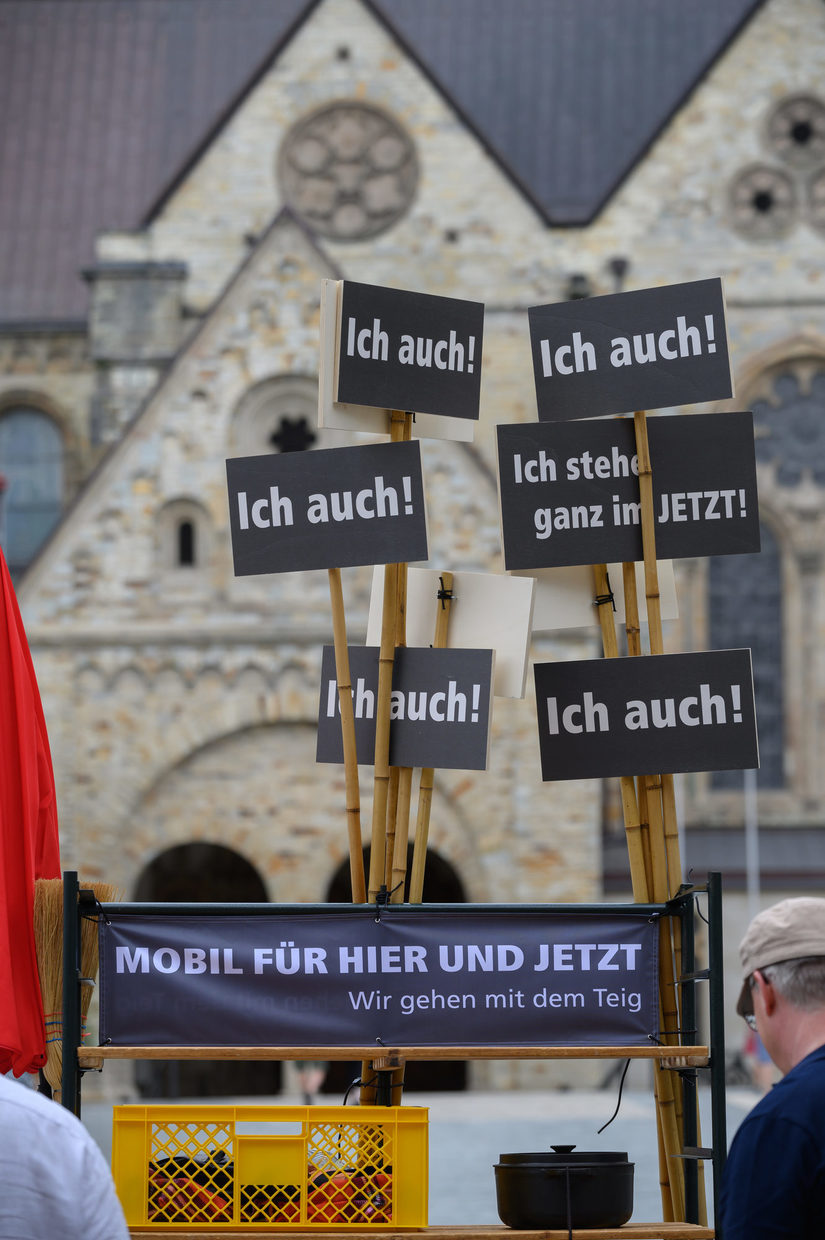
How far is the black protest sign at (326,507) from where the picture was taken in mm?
6020

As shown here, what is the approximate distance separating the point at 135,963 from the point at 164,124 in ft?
86.5

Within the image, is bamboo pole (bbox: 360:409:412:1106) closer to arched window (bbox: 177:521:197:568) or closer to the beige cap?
the beige cap

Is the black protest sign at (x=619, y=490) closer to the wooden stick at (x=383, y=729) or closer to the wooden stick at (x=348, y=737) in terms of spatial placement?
the wooden stick at (x=383, y=729)

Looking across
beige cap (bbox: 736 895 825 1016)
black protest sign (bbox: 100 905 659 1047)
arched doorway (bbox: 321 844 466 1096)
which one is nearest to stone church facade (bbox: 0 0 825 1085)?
arched doorway (bbox: 321 844 466 1096)

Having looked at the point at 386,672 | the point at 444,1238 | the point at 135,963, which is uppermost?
the point at 386,672

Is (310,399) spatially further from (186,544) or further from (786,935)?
(786,935)

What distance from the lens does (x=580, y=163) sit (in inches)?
1137

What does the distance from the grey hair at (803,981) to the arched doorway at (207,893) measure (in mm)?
21254

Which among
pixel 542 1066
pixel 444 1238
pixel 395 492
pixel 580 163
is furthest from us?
pixel 580 163

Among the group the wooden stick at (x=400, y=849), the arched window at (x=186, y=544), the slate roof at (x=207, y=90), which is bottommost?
the wooden stick at (x=400, y=849)

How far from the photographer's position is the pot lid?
5434mm

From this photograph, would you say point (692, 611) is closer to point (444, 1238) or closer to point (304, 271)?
point (304, 271)

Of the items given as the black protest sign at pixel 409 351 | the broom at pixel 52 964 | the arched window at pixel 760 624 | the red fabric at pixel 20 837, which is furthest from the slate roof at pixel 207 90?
the broom at pixel 52 964

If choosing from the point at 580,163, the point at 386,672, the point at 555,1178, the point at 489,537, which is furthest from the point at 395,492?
the point at 580,163
